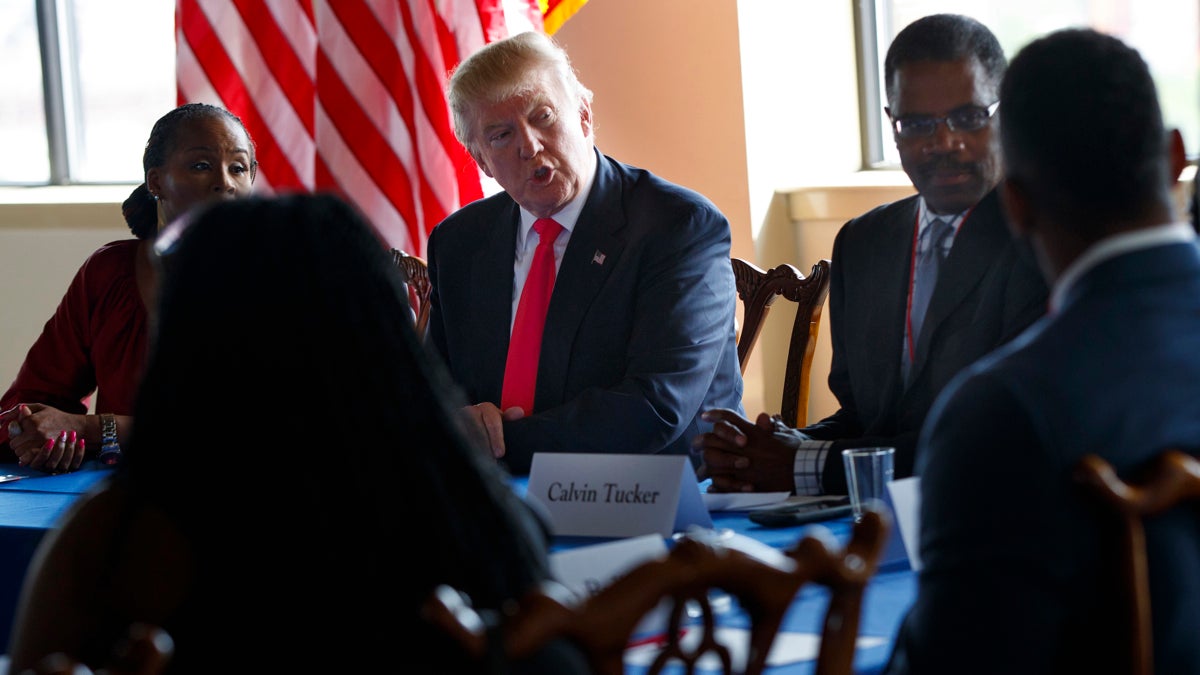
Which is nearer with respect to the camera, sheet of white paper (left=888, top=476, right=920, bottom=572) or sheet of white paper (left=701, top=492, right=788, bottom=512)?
sheet of white paper (left=888, top=476, right=920, bottom=572)

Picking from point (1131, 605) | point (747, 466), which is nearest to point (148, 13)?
point (747, 466)

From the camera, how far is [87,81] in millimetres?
6402

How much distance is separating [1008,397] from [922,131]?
1.42 m

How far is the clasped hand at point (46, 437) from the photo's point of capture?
3.05m

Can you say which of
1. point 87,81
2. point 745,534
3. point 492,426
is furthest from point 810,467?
point 87,81

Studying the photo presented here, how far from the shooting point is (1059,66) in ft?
4.25

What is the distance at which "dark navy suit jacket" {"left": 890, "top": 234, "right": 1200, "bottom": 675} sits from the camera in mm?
1108

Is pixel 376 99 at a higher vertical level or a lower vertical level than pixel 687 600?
higher

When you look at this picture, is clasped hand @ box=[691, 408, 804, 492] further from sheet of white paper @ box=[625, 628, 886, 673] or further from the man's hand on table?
sheet of white paper @ box=[625, 628, 886, 673]

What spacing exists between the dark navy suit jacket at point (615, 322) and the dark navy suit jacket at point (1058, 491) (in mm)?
1605

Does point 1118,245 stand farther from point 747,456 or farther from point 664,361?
point 664,361

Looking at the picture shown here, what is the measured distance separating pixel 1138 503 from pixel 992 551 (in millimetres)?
116

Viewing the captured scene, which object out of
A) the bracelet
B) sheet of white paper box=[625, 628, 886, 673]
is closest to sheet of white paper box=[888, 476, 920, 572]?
sheet of white paper box=[625, 628, 886, 673]

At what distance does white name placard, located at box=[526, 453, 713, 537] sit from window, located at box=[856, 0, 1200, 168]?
2.25m
